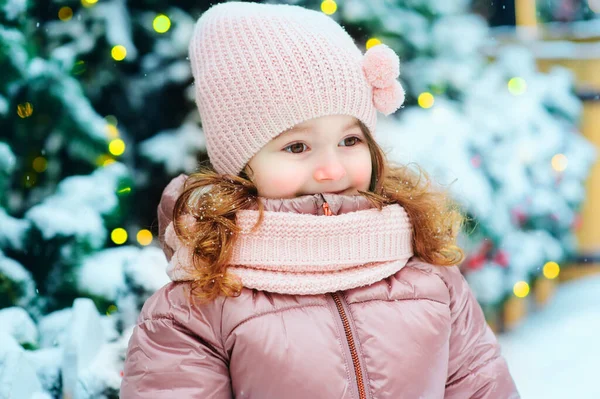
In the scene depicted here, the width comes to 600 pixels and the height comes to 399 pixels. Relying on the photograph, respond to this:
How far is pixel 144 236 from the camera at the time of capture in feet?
5.55

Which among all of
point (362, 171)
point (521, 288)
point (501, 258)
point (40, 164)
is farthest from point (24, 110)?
point (521, 288)

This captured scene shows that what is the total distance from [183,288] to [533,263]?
1.62 metres

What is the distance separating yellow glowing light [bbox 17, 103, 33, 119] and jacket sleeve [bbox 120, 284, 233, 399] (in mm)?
837

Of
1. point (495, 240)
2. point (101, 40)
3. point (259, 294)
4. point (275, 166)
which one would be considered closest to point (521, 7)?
point (495, 240)

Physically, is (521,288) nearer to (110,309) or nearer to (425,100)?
(425,100)

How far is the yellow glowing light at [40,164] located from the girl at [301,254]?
633mm

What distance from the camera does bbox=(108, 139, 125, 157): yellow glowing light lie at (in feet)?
5.28

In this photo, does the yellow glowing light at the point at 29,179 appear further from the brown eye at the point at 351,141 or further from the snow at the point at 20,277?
the brown eye at the point at 351,141

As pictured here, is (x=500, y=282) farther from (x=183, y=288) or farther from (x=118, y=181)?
(x=183, y=288)

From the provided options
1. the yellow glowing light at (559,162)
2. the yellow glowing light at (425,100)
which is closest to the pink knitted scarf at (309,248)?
the yellow glowing light at (425,100)

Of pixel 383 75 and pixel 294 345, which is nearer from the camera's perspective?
pixel 294 345

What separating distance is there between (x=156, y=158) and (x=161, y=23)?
1.17 ft

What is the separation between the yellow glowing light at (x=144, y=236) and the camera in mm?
1688

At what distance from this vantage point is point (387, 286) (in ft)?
3.32
